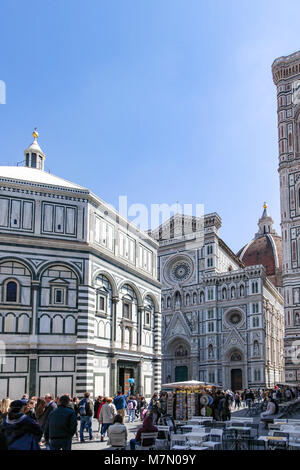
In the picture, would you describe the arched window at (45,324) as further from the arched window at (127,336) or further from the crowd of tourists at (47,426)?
the crowd of tourists at (47,426)

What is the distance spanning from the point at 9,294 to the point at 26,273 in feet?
4.06

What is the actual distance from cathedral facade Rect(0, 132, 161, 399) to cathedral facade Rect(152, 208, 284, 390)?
26.0 m

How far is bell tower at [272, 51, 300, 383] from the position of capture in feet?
156

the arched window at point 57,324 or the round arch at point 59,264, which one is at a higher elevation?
the round arch at point 59,264

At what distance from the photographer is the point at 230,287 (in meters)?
55.7

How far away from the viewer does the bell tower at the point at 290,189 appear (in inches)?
1869

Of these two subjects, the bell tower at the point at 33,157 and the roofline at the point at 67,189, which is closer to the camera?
the roofline at the point at 67,189

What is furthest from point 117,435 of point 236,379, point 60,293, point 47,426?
point 236,379

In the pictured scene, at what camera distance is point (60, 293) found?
25.1m

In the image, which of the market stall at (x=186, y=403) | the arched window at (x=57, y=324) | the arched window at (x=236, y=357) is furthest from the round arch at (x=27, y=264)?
the arched window at (x=236, y=357)

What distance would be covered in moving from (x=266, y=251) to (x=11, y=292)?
2986 inches

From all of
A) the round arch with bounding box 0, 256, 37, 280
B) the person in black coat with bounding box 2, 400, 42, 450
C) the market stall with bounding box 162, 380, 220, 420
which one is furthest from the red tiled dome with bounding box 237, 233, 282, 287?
the person in black coat with bounding box 2, 400, 42, 450

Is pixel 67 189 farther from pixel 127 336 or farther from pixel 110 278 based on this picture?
pixel 127 336

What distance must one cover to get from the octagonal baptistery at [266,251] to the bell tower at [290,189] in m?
37.4
